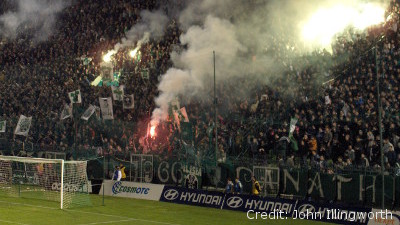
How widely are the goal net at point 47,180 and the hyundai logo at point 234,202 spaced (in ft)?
20.0

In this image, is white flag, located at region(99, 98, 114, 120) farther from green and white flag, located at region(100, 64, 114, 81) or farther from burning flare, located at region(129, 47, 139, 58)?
burning flare, located at region(129, 47, 139, 58)

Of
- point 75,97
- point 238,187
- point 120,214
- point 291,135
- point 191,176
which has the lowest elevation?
point 120,214

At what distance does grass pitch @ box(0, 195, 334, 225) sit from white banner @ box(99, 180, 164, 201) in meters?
0.65

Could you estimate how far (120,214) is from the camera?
2155cm

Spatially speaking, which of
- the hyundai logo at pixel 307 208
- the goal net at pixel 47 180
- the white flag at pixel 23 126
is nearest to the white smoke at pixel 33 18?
the white flag at pixel 23 126

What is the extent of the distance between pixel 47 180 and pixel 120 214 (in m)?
8.30

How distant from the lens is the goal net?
24356 mm

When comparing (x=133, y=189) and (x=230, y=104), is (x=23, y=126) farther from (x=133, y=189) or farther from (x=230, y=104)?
(x=230, y=104)

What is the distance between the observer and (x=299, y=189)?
23.0m

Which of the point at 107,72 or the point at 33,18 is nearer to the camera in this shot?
the point at 107,72

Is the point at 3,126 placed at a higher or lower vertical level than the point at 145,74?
lower

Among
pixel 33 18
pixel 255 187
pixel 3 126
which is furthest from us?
pixel 33 18

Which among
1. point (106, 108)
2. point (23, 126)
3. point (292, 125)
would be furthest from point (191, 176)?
point (23, 126)

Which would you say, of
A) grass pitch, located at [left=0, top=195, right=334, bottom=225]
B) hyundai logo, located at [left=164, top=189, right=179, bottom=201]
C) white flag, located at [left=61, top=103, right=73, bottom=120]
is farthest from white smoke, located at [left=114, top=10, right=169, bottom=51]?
grass pitch, located at [left=0, top=195, right=334, bottom=225]
